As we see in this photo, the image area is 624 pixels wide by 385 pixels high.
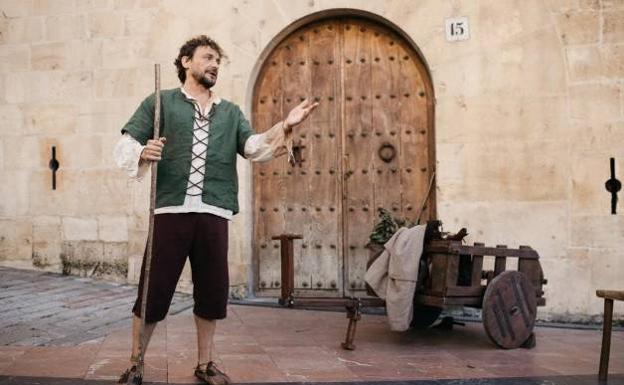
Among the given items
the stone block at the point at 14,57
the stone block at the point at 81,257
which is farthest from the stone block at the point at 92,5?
the stone block at the point at 81,257

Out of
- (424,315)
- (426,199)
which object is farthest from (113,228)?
(424,315)

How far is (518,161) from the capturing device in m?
6.18

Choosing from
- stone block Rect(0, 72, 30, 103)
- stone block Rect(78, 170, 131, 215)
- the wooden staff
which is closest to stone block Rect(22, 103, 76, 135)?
stone block Rect(0, 72, 30, 103)

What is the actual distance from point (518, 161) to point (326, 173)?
180 cm

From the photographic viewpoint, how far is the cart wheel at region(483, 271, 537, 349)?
14.9 ft

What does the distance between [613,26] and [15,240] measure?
615cm

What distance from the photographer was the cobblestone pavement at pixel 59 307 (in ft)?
15.3

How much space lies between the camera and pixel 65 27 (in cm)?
702

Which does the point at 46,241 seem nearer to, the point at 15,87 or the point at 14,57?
the point at 15,87

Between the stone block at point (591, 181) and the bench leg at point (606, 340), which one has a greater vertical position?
the stone block at point (591, 181)

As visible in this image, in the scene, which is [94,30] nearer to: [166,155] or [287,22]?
[287,22]

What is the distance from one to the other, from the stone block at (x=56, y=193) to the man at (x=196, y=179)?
3.77 metres

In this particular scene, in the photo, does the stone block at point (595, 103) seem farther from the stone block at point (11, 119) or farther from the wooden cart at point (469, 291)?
the stone block at point (11, 119)

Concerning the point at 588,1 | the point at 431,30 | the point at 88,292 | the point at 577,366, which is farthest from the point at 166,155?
the point at 588,1
